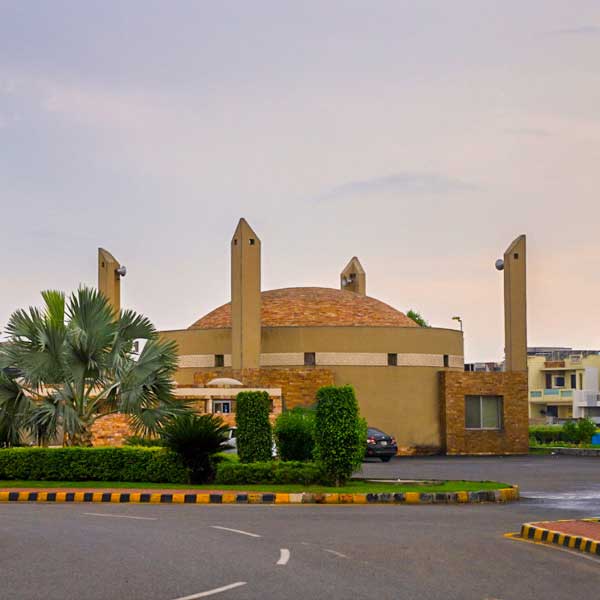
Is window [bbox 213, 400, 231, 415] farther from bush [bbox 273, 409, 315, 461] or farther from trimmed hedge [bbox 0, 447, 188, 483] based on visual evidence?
trimmed hedge [bbox 0, 447, 188, 483]

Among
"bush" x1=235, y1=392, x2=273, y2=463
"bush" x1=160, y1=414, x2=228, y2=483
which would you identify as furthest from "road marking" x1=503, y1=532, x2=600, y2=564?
"bush" x1=235, y1=392, x2=273, y2=463

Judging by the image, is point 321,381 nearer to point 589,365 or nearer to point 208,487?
point 208,487

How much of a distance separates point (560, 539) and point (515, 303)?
39422 mm

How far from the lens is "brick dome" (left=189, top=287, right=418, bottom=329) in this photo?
54.6 m

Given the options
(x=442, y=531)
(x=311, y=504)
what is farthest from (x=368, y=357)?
(x=442, y=531)

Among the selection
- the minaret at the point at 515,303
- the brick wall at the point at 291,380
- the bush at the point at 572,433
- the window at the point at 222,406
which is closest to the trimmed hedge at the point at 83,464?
the window at the point at 222,406

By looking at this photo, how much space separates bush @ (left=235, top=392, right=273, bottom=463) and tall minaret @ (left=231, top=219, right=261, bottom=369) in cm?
2248

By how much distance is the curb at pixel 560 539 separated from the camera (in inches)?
560

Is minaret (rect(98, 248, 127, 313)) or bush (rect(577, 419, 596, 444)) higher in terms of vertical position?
minaret (rect(98, 248, 127, 313))

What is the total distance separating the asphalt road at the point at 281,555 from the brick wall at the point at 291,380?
94.0ft

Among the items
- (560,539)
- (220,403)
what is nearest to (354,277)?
(220,403)

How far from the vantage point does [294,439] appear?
28516 mm

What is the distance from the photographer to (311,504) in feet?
73.3

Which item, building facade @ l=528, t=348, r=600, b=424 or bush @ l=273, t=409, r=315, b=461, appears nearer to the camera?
bush @ l=273, t=409, r=315, b=461
